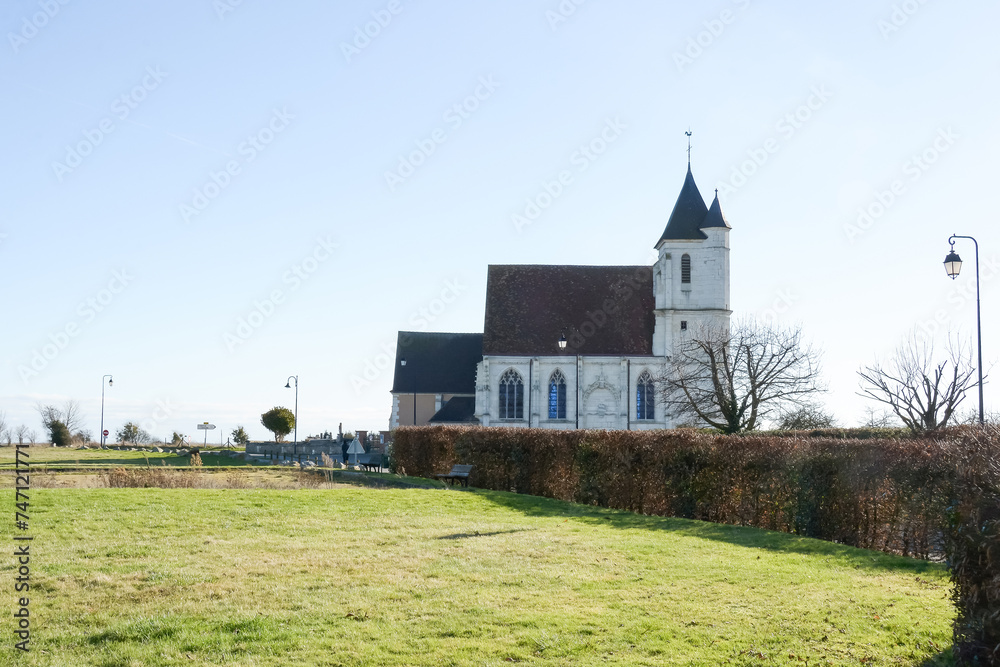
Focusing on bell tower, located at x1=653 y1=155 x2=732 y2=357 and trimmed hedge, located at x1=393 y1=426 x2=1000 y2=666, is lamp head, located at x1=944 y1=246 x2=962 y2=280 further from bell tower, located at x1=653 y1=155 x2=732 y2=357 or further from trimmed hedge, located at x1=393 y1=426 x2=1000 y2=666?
bell tower, located at x1=653 y1=155 x2=732 y2=357

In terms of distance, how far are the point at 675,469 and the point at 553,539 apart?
535 cm

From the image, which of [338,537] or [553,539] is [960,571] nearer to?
[553,539]

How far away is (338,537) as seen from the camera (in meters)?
12.8

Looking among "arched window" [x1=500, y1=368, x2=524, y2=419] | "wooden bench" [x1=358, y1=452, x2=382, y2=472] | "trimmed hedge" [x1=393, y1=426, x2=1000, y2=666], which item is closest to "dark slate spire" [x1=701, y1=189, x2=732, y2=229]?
"arched window" [x1=500, y1=368, x2=524, y2=419]

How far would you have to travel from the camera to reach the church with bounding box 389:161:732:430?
47.4 m

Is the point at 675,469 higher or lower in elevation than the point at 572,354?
lower

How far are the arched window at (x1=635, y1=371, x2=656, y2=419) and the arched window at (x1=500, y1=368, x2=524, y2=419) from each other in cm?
652

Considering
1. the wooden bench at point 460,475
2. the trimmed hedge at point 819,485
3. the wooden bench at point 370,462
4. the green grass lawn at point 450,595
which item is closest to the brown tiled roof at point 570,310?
the wooden bench at point 370,462

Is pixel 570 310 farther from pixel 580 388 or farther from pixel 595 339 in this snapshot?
pixel 580 388

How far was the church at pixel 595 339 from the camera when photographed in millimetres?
47406

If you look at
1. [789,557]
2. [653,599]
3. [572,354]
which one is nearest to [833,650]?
[653,599]

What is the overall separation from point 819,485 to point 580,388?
109ft

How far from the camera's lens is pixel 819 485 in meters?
14.5

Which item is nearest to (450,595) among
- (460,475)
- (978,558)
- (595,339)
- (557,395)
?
(978,558)
